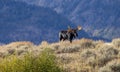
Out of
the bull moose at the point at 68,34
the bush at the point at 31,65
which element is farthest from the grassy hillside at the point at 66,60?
the bull moose at the point at 68,34

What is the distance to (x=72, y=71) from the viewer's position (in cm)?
2284

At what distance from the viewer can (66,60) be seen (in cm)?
2569

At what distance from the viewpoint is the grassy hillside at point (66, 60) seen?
18250 millimetres

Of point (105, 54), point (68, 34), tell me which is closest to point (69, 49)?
point (105, 54)

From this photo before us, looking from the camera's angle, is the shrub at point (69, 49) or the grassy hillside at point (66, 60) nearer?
the grassy hillside at point (66, 60)

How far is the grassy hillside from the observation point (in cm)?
1825

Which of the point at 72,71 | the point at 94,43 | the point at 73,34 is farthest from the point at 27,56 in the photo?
the point at 73,34

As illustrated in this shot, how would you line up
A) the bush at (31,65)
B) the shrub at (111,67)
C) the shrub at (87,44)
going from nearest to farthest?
the bush at (31,65)
the shrub at (111,67)
the shrub at (87,44)

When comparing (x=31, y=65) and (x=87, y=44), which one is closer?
(x=31, y=65)

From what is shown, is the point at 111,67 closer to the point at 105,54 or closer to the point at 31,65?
the point at 105,54

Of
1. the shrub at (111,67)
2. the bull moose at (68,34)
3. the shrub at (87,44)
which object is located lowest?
the shrub at (111,67)

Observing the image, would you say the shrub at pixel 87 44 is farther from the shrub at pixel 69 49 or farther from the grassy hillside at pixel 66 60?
the shrub at pixel 69 49

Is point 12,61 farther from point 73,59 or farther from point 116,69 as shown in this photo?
point 73,59

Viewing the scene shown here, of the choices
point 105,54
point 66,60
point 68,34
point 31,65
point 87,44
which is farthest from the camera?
point 68,34
